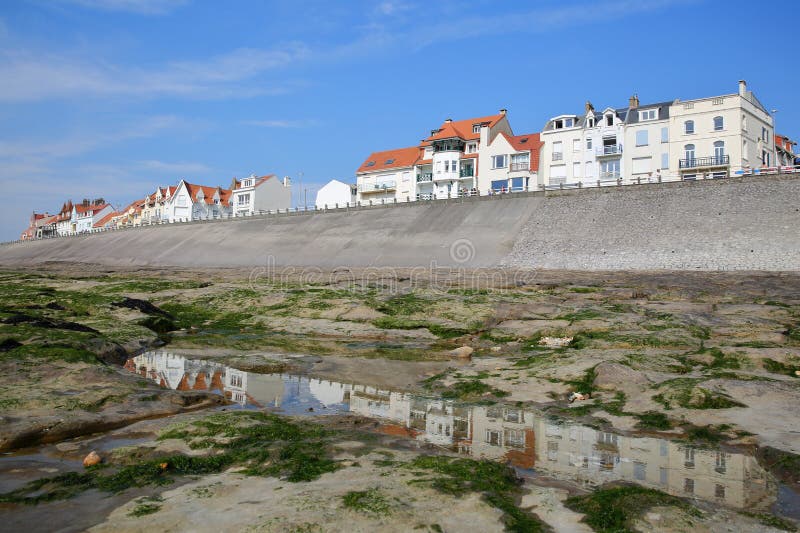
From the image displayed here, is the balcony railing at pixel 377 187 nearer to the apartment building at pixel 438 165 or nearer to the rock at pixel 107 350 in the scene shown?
the apartment building at pixel 438 165

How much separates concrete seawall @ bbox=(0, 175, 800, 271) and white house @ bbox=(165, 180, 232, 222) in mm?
43564

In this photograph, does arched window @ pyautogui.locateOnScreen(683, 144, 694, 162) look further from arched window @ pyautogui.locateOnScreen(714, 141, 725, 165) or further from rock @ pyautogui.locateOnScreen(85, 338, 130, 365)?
rock @ pyautogui.locateOnScreen(85, 338, 130, 365)

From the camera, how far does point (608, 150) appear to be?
66688 millimetres

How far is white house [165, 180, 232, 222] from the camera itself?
390ft

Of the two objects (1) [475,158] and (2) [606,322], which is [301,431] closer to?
(2) [606,322]

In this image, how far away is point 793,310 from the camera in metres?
20.9

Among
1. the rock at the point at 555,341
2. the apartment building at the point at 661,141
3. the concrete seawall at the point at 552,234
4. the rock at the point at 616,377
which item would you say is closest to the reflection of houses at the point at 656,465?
the rock at the point at 616,377

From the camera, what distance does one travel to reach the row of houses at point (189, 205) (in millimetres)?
107125

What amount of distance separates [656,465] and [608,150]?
64.1m

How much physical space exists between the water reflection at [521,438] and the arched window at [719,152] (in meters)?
57.2

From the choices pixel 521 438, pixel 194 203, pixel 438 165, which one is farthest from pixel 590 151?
pixel 194 203

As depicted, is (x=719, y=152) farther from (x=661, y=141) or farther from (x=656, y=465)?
(x=656, y=465)

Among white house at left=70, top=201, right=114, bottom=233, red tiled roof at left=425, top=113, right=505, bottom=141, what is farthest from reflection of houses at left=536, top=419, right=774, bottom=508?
white house at left=70, top=201, right=114, bottom=233

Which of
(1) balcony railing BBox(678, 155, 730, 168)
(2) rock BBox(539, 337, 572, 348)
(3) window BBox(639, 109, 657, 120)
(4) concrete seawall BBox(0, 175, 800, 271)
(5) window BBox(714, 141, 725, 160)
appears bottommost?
(2) rock BBox(539, 337, 572, 348)
